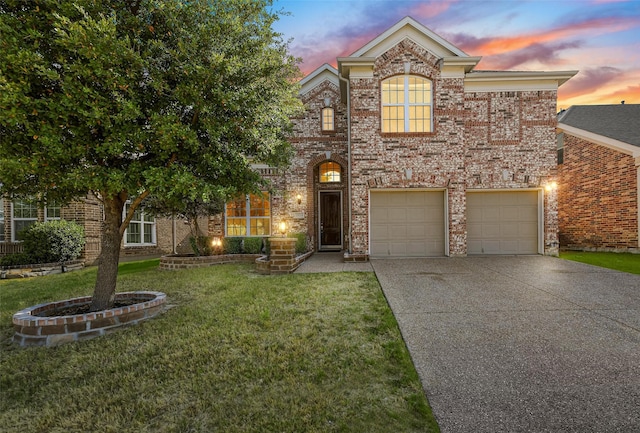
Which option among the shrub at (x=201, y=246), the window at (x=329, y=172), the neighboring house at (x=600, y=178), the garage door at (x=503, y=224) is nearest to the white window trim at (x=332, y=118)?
the window at (x=329, y=172)

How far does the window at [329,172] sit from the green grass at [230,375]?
854cm

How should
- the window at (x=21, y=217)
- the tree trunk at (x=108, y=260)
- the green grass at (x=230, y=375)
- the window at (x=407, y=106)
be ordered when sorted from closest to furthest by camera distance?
the green grass at (x=230, y=375), the tree trunk at (x=108, y=260), the window at (x=407, y=106), the window at (x=21, y=217)

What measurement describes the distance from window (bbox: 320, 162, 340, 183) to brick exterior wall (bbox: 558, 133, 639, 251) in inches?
416

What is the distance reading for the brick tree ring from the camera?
12.4 ft

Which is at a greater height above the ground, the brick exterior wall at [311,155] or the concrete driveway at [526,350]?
the brick exterior wall at [311,155]

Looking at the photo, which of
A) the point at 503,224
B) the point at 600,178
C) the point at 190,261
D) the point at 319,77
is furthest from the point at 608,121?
the point at 190,261

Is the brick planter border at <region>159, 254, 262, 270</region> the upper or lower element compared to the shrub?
lower

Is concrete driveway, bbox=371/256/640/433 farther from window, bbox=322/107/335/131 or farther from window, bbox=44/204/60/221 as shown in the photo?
window, bbox=44/204/60/221

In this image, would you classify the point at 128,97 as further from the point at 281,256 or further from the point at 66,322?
the point at 281,256

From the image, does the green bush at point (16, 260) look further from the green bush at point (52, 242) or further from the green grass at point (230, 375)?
the green grass at point (230, 375)

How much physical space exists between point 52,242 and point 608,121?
892 inches

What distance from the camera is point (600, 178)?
38.9 feet

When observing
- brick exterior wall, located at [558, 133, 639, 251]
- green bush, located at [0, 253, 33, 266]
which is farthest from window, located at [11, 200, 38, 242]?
brick exterior wall, located at [558, 133, 639, 251]

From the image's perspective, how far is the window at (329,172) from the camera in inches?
514
